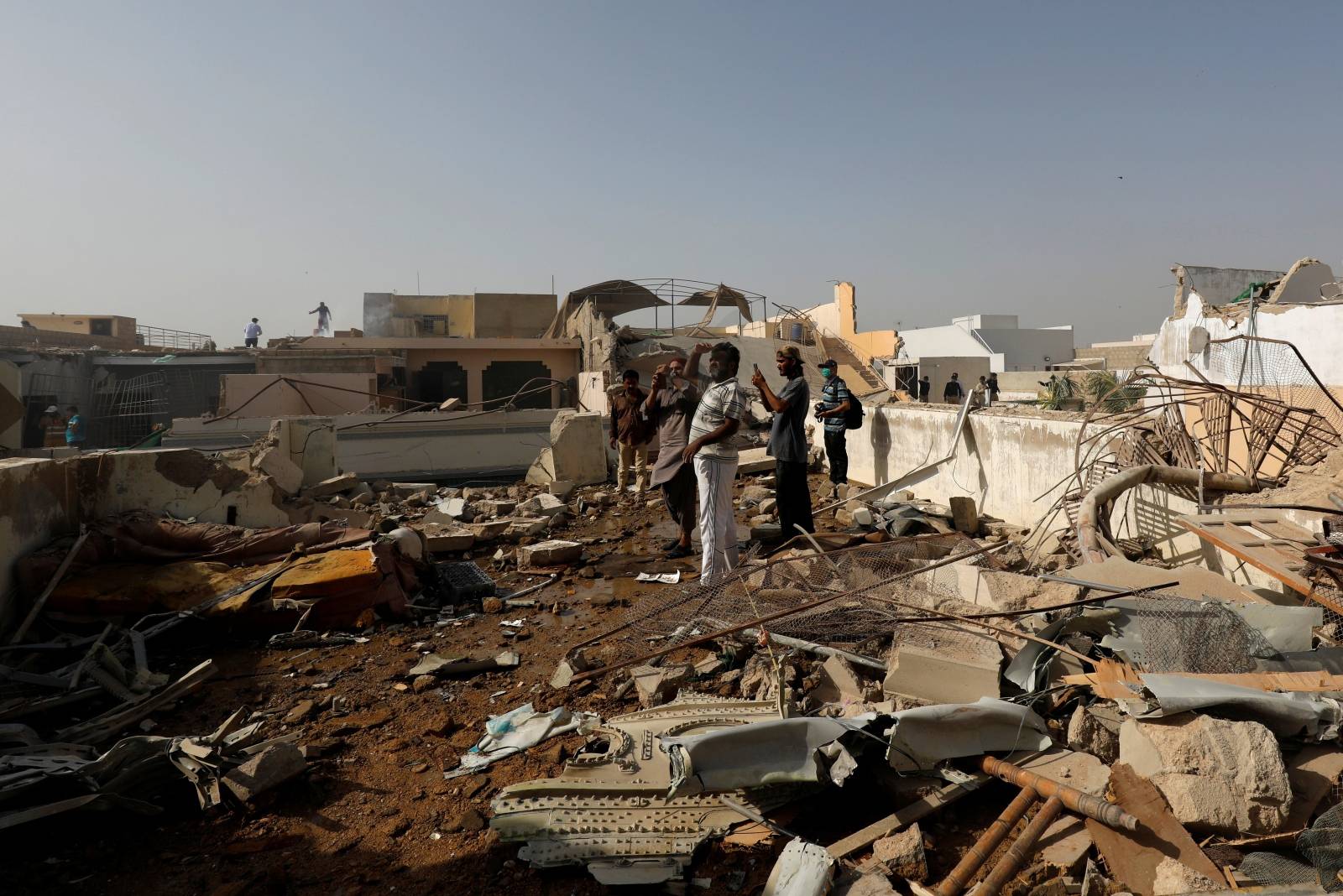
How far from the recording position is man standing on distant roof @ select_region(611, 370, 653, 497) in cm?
914

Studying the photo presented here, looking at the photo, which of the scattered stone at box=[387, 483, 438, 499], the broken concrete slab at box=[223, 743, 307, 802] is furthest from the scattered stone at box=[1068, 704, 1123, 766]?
the scattered stone at box=[387, 483, 438, 499]

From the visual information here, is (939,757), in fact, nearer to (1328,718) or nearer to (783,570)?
(1328,718)

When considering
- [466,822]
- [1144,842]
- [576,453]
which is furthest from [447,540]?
[1144,842]

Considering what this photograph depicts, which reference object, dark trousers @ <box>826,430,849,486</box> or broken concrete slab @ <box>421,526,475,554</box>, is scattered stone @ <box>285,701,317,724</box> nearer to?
broken concrete slab @ <box>421,526,475,554</box>

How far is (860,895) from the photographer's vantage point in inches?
92.0

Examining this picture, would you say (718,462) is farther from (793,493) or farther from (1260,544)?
(1260,544)

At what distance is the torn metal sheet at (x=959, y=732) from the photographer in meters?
2.79

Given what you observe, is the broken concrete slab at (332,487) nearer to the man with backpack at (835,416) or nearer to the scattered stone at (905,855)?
the man with backpack at (835,416)

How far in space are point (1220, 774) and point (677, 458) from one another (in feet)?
15.2

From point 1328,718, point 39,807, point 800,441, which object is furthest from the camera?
point 800,441

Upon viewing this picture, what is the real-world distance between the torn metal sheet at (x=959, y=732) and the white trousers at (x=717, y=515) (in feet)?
8.24

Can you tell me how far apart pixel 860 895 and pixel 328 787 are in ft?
7.39

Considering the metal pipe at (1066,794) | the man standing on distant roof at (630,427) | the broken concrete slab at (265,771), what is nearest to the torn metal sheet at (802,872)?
the metal pipe at (1066,794)

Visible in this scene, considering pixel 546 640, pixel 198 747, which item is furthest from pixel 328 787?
pixel 546 640
